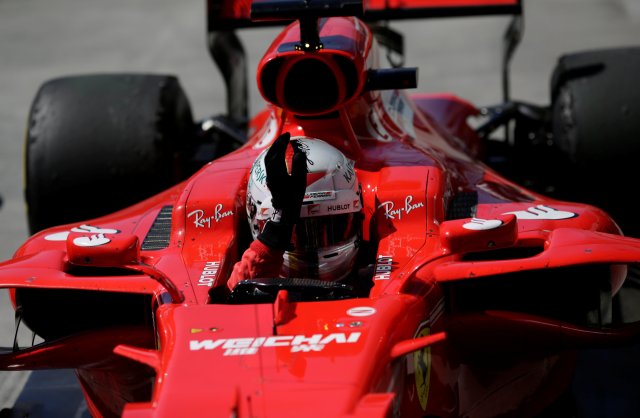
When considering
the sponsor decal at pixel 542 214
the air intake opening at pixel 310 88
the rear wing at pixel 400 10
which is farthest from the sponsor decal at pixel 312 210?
the rear wing at pixel 400 10

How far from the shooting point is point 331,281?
5.12 meters

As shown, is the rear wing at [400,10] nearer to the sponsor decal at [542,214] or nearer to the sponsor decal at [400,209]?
the sponsor decal at [542,214]

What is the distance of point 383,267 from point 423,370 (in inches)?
19.6

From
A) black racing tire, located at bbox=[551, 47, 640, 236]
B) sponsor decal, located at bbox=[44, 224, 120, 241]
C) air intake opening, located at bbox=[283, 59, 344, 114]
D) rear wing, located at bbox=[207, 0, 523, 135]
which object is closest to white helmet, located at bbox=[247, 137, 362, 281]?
air intake opening, located at bbox=[283, 59, 344, 114]

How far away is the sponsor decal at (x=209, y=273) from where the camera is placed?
5.10 m

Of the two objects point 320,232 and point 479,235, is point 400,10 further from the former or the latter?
point 479,235

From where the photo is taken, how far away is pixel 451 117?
25.8ft

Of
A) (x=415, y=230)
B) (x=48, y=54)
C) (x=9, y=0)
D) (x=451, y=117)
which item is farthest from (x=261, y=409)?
(x=9, y=0)

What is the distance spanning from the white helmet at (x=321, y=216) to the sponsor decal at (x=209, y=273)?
221 millimetres

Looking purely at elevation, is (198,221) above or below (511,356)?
above

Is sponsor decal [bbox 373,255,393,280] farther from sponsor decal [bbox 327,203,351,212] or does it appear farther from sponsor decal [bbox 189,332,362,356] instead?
sponsor decal [bbox 189,332,362,356]

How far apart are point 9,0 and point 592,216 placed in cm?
1251

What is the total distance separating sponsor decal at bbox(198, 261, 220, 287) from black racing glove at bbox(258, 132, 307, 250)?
1.25ft

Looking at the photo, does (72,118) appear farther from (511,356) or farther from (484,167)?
(511,356)
